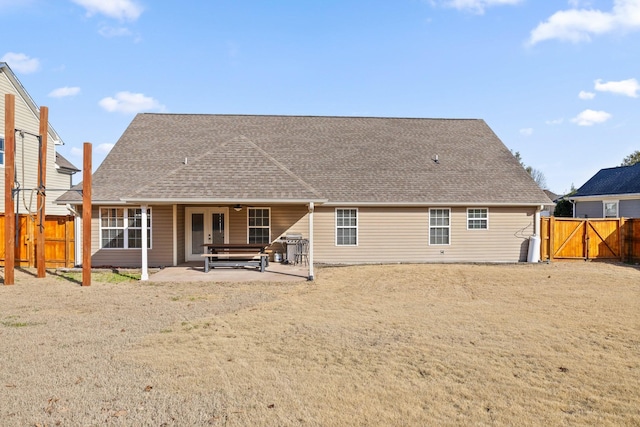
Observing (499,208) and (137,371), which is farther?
(499,208)

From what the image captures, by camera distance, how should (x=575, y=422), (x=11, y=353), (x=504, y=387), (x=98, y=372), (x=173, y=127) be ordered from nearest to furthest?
(x=575, y=422)
(x=504, y=387)
(x=98, y=372)
(x=11, y=353)
(x=173, y=127)

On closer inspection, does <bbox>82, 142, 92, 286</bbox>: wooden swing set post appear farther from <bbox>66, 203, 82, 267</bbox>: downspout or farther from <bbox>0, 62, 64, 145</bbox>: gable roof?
<bbox>0, 62, 64, 145</bbox>: gable roof

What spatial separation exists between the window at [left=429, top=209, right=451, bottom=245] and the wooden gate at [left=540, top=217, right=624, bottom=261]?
4.23 metres

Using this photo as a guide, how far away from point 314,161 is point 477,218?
282 inches

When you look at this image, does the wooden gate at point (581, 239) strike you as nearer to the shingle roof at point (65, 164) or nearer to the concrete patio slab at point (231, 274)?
the concrete patio slab at point (231, 274)

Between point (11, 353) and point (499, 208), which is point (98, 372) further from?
point (499, 208)

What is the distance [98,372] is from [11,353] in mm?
1801

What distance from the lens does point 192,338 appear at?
754 cm

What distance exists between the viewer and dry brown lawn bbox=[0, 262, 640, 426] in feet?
15.7

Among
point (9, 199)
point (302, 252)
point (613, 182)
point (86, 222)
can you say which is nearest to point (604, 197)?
point (613, 182)

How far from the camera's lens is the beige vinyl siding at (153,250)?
57.0ft

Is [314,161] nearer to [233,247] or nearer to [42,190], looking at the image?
[233,247]

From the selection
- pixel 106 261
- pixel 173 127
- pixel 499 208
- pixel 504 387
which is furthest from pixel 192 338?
pixel 173 127

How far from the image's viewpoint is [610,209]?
94.8 ft
